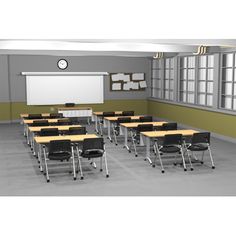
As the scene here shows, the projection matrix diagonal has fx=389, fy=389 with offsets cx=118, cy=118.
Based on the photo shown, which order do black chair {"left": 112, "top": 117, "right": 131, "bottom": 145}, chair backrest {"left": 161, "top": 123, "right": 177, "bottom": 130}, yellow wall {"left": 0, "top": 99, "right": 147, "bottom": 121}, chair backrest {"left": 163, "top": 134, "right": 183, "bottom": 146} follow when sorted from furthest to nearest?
yellow wall {"left": 0, "top": 99, "right": 147, "bottom": 121}
black chair {"left": 112, "top": 117, "right": 131, "bottom": 145}
chair backrest {"left": 161, "top": 123, "right": 177, "bottom": 130}
chair backrest {"left": 163, "top": 134, "right": 183, "bottom": 146}

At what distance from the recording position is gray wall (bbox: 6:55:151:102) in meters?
15.0

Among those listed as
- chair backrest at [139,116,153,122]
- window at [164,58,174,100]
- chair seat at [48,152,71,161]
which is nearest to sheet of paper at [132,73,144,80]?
window at [164,58,174,100]

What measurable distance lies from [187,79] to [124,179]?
7.53 m

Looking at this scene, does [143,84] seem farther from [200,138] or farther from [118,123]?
[200,138]

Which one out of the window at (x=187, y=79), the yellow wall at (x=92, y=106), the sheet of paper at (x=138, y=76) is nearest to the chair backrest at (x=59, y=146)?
the window at (x=187, y=79)

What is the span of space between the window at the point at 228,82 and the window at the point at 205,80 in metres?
0.73

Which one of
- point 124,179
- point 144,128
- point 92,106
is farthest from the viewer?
point 92,106

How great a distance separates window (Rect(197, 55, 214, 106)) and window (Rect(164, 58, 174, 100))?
2057mm

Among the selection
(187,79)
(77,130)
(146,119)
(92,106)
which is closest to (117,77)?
(92,106)

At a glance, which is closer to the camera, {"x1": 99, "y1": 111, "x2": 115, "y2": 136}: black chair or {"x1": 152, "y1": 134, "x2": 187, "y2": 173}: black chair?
{"x1": 152, "y1": 134, "x2": 187, "y2": 173}: black chair

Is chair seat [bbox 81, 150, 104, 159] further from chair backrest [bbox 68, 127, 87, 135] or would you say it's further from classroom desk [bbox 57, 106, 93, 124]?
classroom desk [bbox 57, 106, 93, 124]

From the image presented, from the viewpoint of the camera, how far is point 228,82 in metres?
11.1
